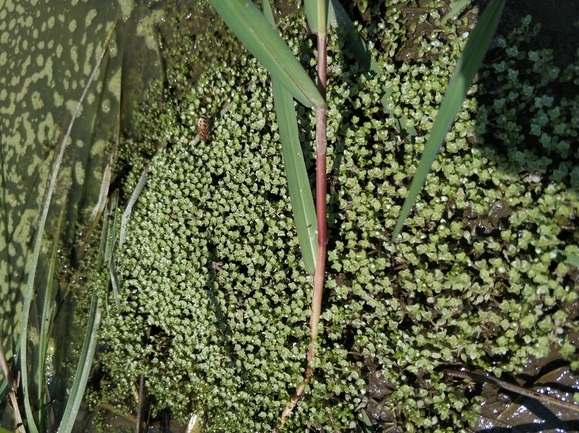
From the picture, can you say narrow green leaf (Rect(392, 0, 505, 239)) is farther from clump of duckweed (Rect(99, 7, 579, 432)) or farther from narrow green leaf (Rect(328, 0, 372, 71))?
narrow green leaf (Rect(328, 0, 372, 71))

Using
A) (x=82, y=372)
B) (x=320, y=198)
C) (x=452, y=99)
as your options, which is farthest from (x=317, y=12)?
(x=82, y=372)

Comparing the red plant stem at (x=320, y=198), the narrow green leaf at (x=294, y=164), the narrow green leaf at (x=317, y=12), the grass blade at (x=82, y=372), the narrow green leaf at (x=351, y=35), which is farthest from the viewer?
the grass blade at (x=82, y=372)

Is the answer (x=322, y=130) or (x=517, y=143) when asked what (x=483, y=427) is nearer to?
(x=517, y=143)

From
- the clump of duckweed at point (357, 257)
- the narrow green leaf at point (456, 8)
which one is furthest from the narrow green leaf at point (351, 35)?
the narrow green leaf at point (456, 8)

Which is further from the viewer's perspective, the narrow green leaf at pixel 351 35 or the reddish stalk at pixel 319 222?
the narrow green leaf at pixel 351 35

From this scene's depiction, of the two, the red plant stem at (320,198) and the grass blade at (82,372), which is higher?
the red plant stem at (320,198)

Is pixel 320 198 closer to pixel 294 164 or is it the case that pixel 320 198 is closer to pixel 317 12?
pixel 294 164

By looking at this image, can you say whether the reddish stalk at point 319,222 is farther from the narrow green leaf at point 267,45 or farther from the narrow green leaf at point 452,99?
the narrow green leaf at point 452,99
